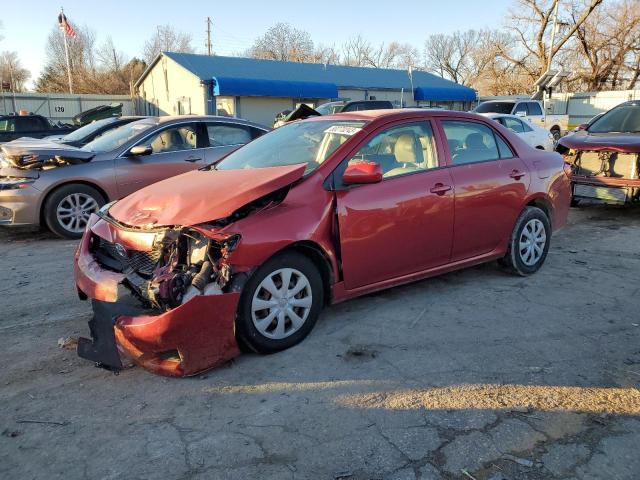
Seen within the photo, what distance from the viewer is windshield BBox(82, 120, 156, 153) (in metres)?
7.16

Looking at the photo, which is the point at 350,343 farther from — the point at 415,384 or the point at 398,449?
the point at 398,449

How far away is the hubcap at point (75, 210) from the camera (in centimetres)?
676

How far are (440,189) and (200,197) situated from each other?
1.99 m

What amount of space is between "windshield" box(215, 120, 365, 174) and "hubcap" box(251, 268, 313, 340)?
86 centimetres

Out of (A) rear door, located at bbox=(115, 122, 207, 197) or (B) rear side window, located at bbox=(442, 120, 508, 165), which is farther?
(A) rear door, located at bbox=(115, 122, 207, 197)

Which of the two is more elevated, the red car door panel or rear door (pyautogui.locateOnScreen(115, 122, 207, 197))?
rear door (pyautogui.locateOnScreen(115, 122, 207, 197))

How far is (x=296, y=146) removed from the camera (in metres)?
4.35

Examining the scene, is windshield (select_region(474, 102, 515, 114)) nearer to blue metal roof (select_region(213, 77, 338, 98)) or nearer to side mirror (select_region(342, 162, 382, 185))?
blue metal roof (select_region(213, 77, 338, 98))

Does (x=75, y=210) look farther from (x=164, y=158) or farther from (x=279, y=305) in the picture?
(x=279, y=305)

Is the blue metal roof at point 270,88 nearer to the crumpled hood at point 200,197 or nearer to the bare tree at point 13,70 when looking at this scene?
the crumpled hood at point 200,197

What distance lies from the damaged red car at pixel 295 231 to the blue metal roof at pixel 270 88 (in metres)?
23.1

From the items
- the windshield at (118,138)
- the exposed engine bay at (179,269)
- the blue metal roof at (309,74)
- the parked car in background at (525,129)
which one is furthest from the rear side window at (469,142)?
the blue metal roof at (309,74)

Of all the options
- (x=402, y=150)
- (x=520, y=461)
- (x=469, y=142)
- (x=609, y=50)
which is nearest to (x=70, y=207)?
(x=402, y=150)

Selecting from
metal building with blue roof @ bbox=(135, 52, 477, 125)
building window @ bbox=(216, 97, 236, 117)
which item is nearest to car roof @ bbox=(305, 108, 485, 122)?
metal building with blue roof @ bbox=(135, 52, 477, 125)
